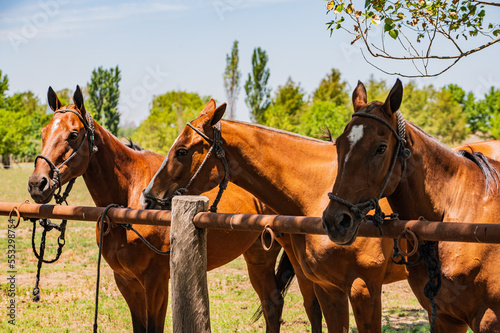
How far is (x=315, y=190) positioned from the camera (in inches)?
151

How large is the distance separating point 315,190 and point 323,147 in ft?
1.42

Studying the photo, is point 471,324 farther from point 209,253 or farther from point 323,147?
point 209,253

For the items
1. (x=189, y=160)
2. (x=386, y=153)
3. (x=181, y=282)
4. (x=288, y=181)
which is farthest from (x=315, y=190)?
(x=181, y=282)

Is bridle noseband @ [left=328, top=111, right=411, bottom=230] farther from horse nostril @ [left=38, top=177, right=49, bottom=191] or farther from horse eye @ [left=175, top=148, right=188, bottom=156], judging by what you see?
horse nostril @ [left=38, top=177, right=49, bottom=191]

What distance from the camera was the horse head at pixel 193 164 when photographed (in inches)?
148

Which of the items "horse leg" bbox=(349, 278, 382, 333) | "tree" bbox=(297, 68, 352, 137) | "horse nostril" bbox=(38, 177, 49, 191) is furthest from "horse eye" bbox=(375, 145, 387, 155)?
"tree" bbox=(297, 68, 352, 137)

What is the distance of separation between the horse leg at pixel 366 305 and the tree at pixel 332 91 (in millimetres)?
45441

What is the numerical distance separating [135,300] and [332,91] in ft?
150

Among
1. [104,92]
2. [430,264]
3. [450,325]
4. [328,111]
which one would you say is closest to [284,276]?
[450,325]

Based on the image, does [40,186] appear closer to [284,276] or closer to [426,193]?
[284,276]

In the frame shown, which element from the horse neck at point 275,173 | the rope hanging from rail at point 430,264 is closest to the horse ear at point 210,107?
the horse neck at point 275,173

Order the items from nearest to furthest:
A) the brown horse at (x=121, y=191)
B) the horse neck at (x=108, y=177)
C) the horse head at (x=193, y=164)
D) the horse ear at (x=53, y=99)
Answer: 1. the horse head at (x=193, y=164)
2. the brown horse at (x=121, y=191)
3. the horse neck at (x=108, y=177)
4. the horse ear at (x=53, y=99)

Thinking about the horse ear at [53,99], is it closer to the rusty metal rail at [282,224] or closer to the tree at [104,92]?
the rusty metal rail at [282,224]

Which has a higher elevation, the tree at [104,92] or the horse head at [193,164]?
the tree at [104,92]
